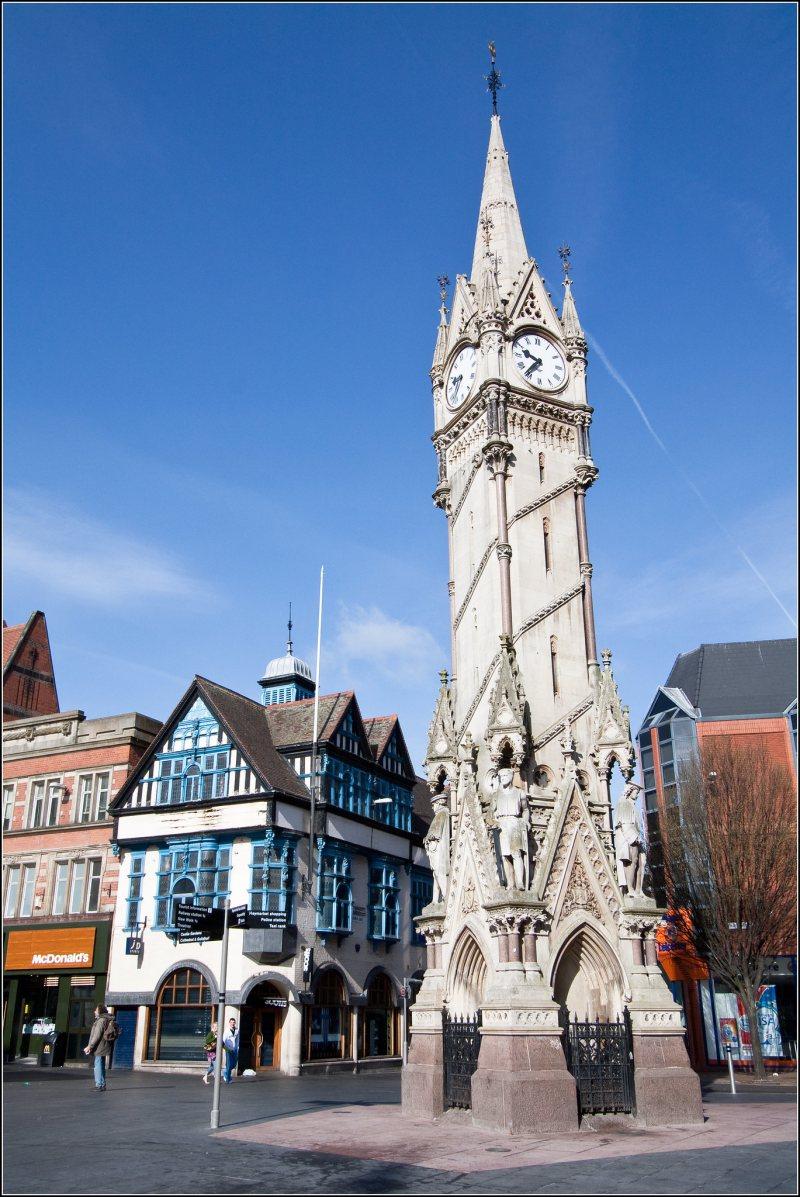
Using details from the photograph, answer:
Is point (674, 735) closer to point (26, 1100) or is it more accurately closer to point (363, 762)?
point (363, 762)

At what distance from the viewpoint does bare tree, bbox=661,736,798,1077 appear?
1243 inches

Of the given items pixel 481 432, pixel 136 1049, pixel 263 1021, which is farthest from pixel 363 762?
pixel 481 432

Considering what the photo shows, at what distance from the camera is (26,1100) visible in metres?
21.6

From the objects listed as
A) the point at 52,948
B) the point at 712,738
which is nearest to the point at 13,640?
the point at 52,948

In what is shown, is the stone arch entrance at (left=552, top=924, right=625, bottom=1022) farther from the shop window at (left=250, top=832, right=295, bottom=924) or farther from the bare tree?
the shop window at (left=250, top=832, right=295, bottom=924)

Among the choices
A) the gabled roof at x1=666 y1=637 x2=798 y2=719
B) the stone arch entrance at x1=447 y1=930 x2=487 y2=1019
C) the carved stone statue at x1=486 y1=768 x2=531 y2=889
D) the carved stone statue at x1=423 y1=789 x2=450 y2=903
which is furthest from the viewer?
the gabled roof at x1=666 y1=637 x2=798 y2=719

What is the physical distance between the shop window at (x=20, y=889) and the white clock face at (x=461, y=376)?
92.0 ft

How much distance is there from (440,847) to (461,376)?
11656 mm

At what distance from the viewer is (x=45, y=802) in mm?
42062

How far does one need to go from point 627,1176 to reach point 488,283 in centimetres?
1886

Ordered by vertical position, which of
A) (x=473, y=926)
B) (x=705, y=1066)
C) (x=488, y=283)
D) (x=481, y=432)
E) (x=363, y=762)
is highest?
(x=488, y=283)

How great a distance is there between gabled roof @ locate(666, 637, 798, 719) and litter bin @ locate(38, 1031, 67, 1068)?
96.1 feet

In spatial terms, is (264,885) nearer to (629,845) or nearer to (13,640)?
(629,845)

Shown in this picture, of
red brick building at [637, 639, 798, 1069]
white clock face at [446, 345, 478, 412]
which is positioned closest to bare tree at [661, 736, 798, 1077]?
red brick building at [637, 639, 798, 1069]
